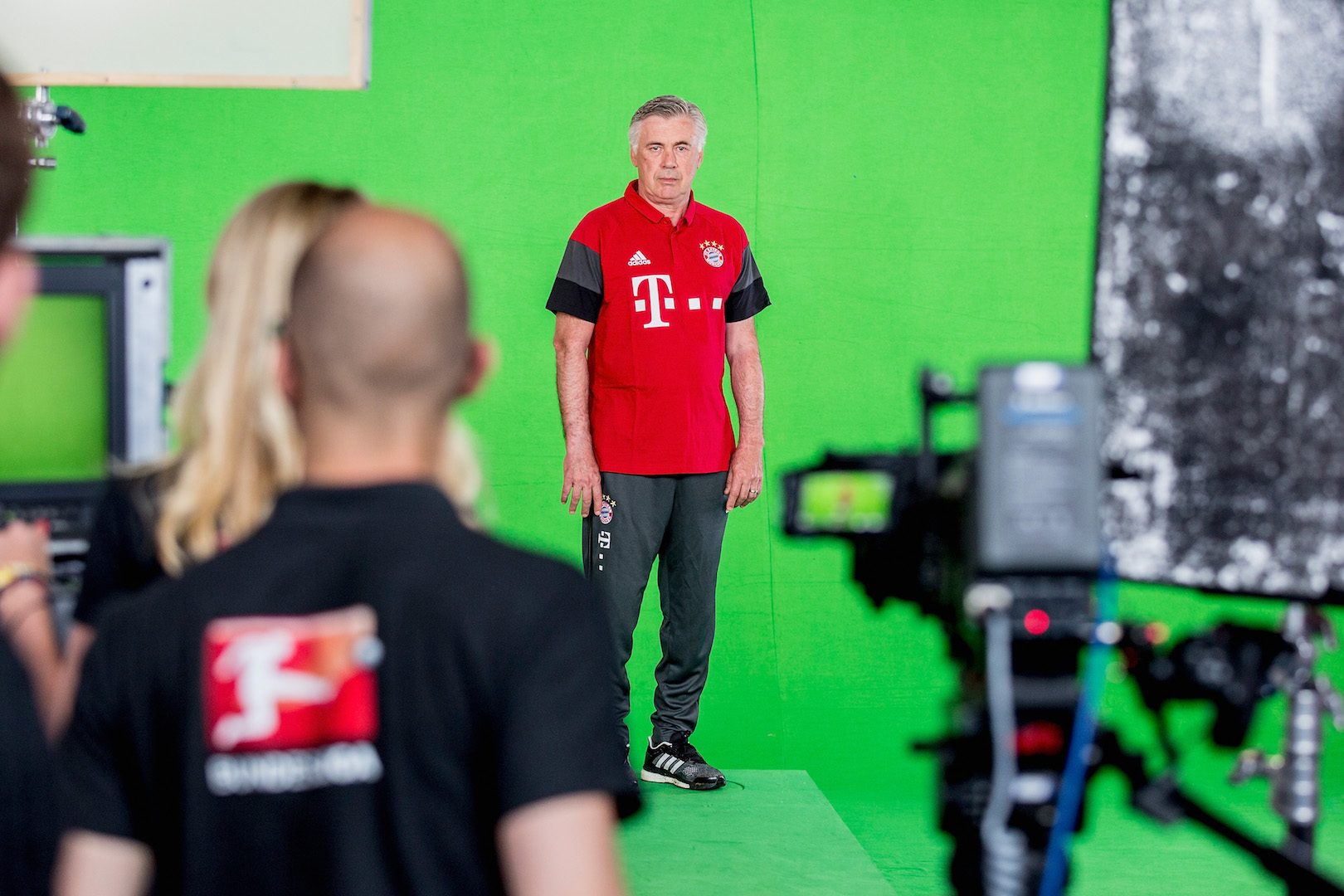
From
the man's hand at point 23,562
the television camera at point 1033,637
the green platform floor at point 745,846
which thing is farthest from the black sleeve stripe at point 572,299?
the man's hand at point 23,562

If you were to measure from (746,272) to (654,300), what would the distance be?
288 millimetres

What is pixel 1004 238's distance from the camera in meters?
3.35

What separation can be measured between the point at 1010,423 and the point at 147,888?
76 cm

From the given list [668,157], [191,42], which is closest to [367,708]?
[191,42]

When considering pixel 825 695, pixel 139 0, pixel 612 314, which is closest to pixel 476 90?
pixel 612 314

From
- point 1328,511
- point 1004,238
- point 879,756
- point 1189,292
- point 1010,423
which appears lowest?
point 879,756

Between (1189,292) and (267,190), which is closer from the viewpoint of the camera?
(267,190)

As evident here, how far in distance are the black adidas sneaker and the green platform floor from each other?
3cm

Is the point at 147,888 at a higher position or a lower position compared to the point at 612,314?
lower

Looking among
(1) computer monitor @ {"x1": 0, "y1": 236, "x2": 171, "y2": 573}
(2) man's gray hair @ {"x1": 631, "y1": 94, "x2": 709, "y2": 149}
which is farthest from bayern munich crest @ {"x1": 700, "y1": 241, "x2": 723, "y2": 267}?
(1) computer monitor @ {"x1": 0, "y1": 236, "x2": 171, "y2": 573}

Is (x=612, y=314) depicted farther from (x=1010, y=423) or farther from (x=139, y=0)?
(x=1010, y=423)

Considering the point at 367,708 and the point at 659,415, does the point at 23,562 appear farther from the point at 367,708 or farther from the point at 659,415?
the point at 659,415

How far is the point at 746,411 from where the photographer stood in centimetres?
295

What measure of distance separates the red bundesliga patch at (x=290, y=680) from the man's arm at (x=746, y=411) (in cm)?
222
